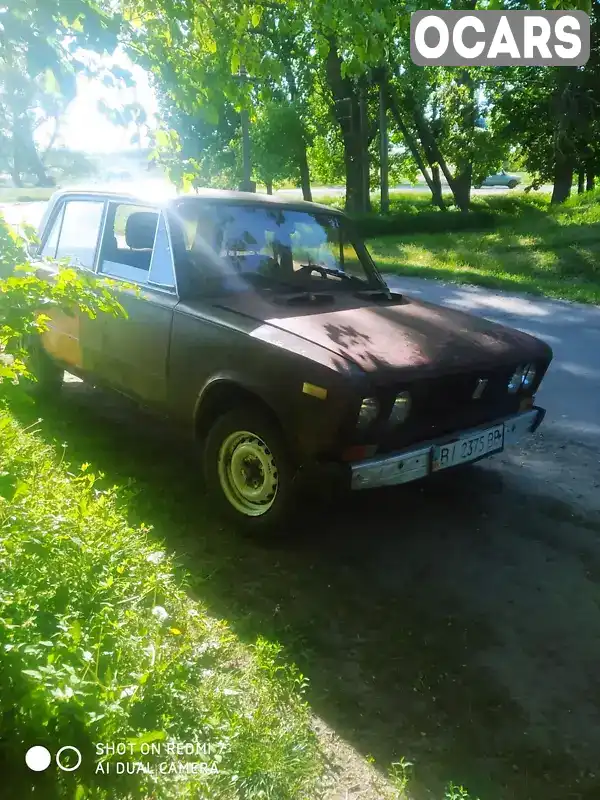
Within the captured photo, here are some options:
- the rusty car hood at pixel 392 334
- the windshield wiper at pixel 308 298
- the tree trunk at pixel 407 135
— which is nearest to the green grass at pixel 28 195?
the tree trunk at pixel 407 135

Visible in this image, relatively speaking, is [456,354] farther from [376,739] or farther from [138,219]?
[138,219]

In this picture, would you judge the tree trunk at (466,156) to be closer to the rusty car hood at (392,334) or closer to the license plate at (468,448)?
the rusty car hood at (392,334)

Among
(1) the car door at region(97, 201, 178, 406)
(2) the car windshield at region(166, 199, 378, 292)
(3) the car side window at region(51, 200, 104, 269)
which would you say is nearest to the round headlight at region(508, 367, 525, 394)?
(2) the car windshield at region(166, 199, 378, 292)

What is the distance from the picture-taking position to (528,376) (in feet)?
13.7

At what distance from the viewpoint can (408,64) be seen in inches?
1094

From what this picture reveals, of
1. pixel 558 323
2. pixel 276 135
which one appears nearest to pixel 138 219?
pixel 558 323

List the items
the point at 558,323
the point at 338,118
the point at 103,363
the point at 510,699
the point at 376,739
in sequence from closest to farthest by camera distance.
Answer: the point at 376,739 < the point at 510,699 < the point at 103,363 < the point at 558,323 < the point at 338,118

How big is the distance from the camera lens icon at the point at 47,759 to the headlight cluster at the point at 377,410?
6.00 feet

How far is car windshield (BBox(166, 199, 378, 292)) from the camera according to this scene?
4.32 m

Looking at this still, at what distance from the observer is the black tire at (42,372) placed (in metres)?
5.77

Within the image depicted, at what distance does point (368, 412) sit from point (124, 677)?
161 cm

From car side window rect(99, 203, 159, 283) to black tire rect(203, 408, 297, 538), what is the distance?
133cm

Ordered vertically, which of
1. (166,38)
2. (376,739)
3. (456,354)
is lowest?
(376,739)

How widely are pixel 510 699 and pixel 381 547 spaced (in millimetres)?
1257
